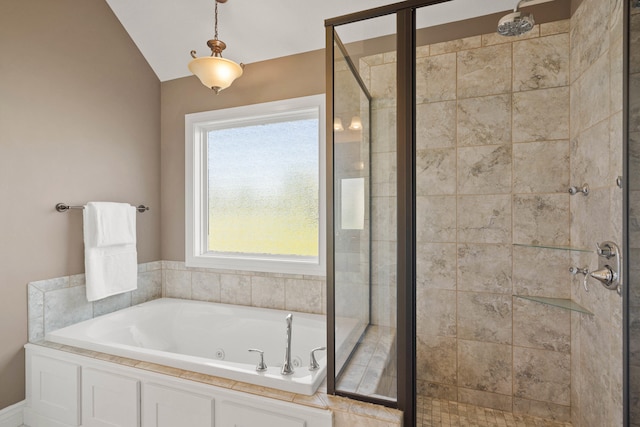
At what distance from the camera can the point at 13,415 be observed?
1.92 metres

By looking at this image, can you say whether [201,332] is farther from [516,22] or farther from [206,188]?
[516,22]

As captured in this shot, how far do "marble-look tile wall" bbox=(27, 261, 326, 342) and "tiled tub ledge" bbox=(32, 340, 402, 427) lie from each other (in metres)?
0.84

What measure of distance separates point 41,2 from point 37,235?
1508 millimetres

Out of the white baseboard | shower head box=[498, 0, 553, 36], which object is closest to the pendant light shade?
shower head box=[498, 0, 553, 36]

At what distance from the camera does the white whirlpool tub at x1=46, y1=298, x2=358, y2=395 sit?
2084mm

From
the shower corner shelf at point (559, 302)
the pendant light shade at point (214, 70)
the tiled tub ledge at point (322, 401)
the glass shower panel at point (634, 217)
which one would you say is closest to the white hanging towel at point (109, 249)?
the tiled tub ledge at point (322, 401)

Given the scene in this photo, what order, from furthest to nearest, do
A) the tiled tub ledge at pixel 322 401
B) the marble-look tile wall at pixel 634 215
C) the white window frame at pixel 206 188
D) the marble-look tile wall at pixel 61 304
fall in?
the white window frame at pixel 206 188 < the marble-look tile wall at pixel 61 304 < the tiled tub ledge at pixel 322 401 < the marble-look tile wall at pixel 634 215

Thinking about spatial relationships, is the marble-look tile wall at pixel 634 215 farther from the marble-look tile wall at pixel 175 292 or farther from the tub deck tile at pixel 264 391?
the marble-look tile wall at pixel 175 292

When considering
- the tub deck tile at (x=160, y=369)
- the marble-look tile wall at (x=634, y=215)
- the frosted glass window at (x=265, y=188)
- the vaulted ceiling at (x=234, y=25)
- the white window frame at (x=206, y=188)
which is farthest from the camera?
the frosted glass window at (x=265, y=188)

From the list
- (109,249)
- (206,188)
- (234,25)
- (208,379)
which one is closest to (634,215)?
(208,379)

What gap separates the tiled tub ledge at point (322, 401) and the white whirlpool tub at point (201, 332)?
0.92 ft

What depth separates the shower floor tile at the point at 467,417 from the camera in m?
1.86

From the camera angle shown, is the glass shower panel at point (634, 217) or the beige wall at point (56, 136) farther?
the beige wall at point (56, 136)

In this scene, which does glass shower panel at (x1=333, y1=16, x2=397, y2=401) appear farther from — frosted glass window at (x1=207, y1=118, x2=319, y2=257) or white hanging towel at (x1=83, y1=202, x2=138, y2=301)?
white hanging towel at (x1=83, y1=202, x2=138, y2=301)
